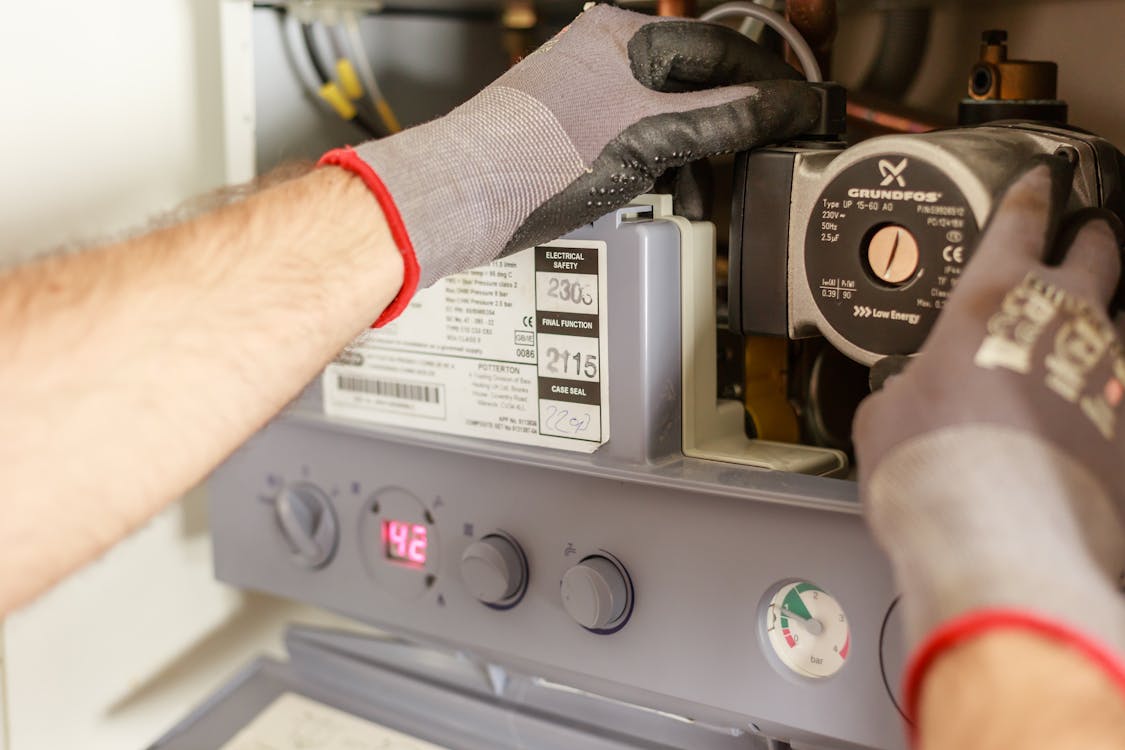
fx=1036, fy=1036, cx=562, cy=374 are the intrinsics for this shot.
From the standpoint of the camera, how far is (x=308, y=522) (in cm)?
85

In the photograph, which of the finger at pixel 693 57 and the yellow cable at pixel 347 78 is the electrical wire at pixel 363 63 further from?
the finger at pixel 693 57

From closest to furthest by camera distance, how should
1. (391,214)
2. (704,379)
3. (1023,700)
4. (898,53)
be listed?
(1023,700) < (391,214) < (704,379) < (898,53)

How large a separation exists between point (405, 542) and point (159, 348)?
0.33m

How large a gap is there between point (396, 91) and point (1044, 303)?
784 millimetres

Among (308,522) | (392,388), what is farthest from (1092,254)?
(308,522)

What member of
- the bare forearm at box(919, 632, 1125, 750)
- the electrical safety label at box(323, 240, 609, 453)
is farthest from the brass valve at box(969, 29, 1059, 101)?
the bare forearm at box(919, 632, 1125, 750)

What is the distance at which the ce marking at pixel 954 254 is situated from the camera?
1.82 feet

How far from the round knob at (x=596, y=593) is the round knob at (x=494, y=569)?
0.16ft

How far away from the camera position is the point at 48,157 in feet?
2.63

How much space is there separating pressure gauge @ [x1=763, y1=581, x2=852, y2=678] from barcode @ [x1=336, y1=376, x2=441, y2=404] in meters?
0.29

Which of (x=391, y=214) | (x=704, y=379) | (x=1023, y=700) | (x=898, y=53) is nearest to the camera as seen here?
(x=1023, y=700)

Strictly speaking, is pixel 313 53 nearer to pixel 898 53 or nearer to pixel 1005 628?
pixel 898 53

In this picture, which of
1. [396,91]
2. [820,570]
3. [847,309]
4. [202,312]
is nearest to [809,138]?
[847,309]

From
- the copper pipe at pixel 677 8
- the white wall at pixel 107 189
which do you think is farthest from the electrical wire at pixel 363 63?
the copper pipe at pixel 677 8
